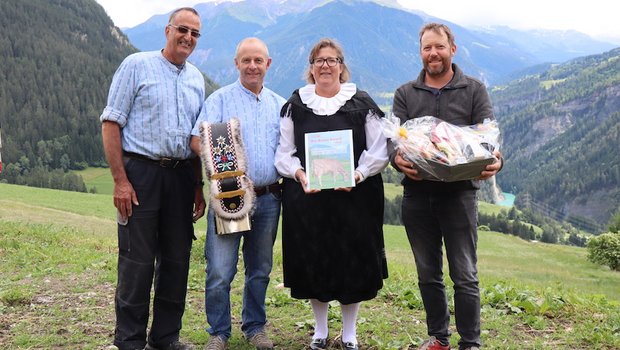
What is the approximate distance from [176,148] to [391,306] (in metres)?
3.62

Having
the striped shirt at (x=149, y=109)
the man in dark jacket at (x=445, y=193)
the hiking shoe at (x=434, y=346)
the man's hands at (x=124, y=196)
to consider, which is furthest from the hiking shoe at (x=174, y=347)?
the man in dark jacket at (x=445, y=193)

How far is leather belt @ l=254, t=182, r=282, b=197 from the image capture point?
5.04 meters

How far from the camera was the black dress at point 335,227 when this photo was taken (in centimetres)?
483

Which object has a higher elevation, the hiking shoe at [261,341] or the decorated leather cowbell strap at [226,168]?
the decorated leather cowbell strap at [226,168]

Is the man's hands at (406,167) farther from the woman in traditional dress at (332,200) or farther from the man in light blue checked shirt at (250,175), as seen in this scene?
the man in light blue checked shirt at (250,175)

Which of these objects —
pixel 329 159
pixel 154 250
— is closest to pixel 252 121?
pixel 329 159

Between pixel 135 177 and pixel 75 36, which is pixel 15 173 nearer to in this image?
pixel 75 36

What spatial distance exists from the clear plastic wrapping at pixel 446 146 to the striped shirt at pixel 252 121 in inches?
47.9

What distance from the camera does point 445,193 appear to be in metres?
4.64

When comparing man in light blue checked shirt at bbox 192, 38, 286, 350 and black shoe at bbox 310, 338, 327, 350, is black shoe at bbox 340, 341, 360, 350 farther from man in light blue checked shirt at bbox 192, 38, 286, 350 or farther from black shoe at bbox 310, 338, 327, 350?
man in light blue checked shirt at bbox 192, 38, 286, 350

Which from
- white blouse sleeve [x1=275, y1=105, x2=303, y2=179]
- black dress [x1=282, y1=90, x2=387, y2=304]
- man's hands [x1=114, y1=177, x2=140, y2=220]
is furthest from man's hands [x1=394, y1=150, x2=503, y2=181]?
man's hands [x1=114, y1=177, x2=140, y2=220]

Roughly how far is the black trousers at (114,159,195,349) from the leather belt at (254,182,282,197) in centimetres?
63

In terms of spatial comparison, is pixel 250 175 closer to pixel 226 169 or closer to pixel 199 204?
pixel 226 169

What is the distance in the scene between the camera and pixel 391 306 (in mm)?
6848
